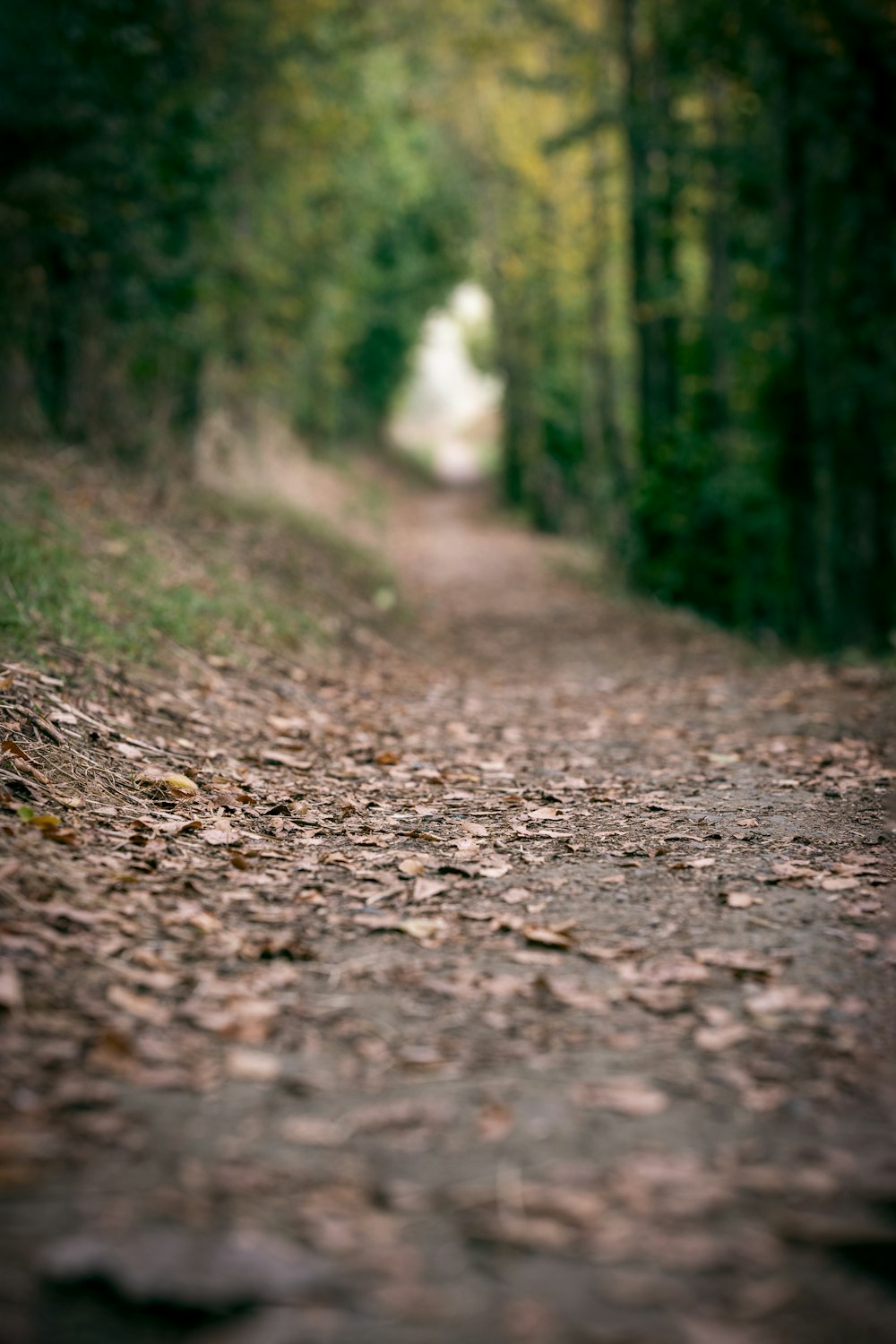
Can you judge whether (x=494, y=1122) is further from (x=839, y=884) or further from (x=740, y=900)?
(x=839, y=884)

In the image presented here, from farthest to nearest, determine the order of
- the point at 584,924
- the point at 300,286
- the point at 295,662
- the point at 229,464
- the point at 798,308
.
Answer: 1. the point at 300,286
2. the point at 229,464
3. the point at 798,308
4. the point at 295,662
5. the point at 584,924

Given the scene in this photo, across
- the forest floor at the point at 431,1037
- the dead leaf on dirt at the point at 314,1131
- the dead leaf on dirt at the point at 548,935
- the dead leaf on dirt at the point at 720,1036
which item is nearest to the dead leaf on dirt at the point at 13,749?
the forest floor at the point at 431,1037

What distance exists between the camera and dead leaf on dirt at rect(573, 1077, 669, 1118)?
2.24 metres

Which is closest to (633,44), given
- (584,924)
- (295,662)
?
(295,662)

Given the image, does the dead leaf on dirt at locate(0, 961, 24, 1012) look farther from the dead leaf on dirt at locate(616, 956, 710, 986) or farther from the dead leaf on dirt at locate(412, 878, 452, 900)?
the dead leaf on dirt at locate(616, 956, 710, 986)

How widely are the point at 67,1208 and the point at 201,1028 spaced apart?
28.2 inches

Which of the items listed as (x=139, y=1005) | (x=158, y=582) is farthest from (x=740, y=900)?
(x=158, y=582)

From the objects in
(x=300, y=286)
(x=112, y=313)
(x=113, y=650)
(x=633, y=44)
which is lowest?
(x=113, y=650)

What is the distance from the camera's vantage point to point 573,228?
19391 millimetres

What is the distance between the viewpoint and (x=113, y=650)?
5613 millimetres

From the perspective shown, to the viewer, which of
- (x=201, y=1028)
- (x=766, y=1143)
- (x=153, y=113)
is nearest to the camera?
(x=766, y=1143)

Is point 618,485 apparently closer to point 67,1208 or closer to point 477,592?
point 477,592

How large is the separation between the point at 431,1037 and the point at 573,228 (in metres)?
19.7

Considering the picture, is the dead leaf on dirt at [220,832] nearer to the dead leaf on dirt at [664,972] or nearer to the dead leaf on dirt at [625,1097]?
the dead leaf on dirt at [664,972]
